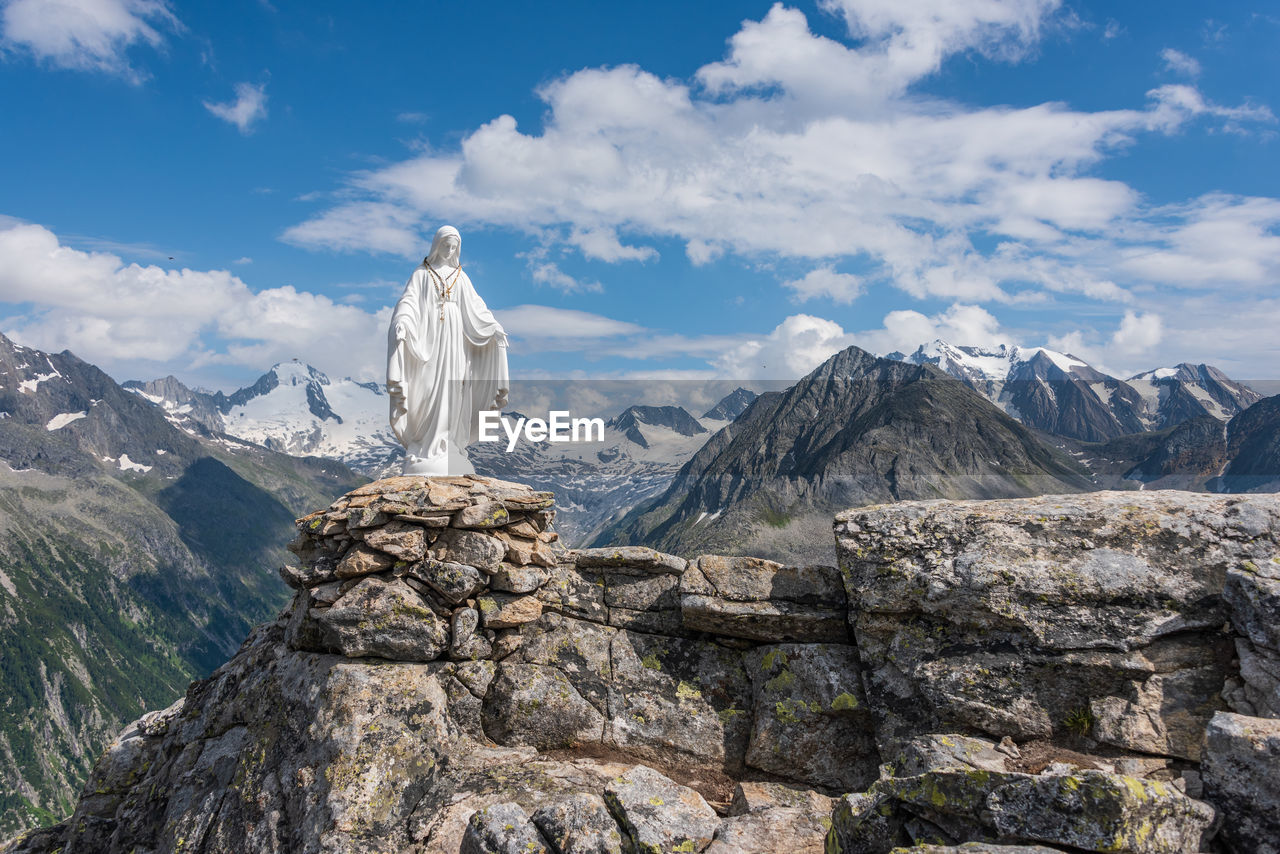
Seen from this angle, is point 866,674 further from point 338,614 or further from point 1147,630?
point 338,614

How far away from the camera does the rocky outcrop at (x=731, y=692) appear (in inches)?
398

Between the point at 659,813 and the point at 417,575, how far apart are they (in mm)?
6564

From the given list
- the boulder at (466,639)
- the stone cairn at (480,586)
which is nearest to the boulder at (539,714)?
the boulder at (466,639)

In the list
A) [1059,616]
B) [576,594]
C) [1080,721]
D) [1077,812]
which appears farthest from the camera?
[576,594]

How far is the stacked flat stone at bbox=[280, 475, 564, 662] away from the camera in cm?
1388

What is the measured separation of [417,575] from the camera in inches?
567

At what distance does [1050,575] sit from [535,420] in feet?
48.6

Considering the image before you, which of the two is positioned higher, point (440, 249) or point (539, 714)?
point (440, 249)

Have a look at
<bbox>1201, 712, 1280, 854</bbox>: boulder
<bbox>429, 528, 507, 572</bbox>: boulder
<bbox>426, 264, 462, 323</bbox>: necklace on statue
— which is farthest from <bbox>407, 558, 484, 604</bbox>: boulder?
<bbox>1201, 712, 1280, 854</bbox>: boulder

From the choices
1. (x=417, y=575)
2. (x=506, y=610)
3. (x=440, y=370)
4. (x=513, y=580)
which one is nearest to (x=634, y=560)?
(x=513, y=580)

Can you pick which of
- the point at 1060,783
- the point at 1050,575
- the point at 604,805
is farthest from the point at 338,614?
the point at 1050,575

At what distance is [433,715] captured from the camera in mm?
13211

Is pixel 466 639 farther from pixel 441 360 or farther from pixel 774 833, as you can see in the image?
pixel 441 360

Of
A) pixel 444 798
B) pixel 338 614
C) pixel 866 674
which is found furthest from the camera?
pixel 338 614
